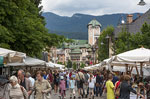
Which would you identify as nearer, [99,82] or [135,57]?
[135,57]

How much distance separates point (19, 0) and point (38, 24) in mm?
6512

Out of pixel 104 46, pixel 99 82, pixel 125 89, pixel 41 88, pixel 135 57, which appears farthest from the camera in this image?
pixel 104 46

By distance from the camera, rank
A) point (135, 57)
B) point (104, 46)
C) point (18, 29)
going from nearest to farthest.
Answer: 1. point (135, 57)
2. point (18, 29)
3. point (104, 46)

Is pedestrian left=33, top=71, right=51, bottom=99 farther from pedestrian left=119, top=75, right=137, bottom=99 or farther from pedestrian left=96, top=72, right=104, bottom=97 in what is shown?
pedestrian left=96, top=72, right=104, bottom=97

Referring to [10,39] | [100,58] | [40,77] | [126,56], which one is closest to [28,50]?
[10,39]

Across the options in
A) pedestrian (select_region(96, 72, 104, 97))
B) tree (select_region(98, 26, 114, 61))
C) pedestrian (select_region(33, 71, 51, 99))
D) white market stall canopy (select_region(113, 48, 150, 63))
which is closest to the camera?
pedestrian (select_region(33, 71, 51, 99))

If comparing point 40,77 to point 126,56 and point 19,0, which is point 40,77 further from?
point 19,0

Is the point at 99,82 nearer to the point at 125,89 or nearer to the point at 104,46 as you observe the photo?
the point at 125,89

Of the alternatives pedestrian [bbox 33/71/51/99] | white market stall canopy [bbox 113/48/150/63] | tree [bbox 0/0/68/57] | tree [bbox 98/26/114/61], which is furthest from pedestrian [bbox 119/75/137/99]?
tree [bbox 98/26/114/61]

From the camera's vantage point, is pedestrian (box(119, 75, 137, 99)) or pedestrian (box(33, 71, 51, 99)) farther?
pedestrian (box(33, 71, 51, 99))

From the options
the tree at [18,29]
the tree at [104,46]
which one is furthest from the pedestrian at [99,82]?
the tree at [104,46]

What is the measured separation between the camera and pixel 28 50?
29.9 metres

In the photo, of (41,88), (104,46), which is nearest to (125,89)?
(41,88)

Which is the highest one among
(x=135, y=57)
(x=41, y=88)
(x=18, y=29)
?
(x=18, y=29)
